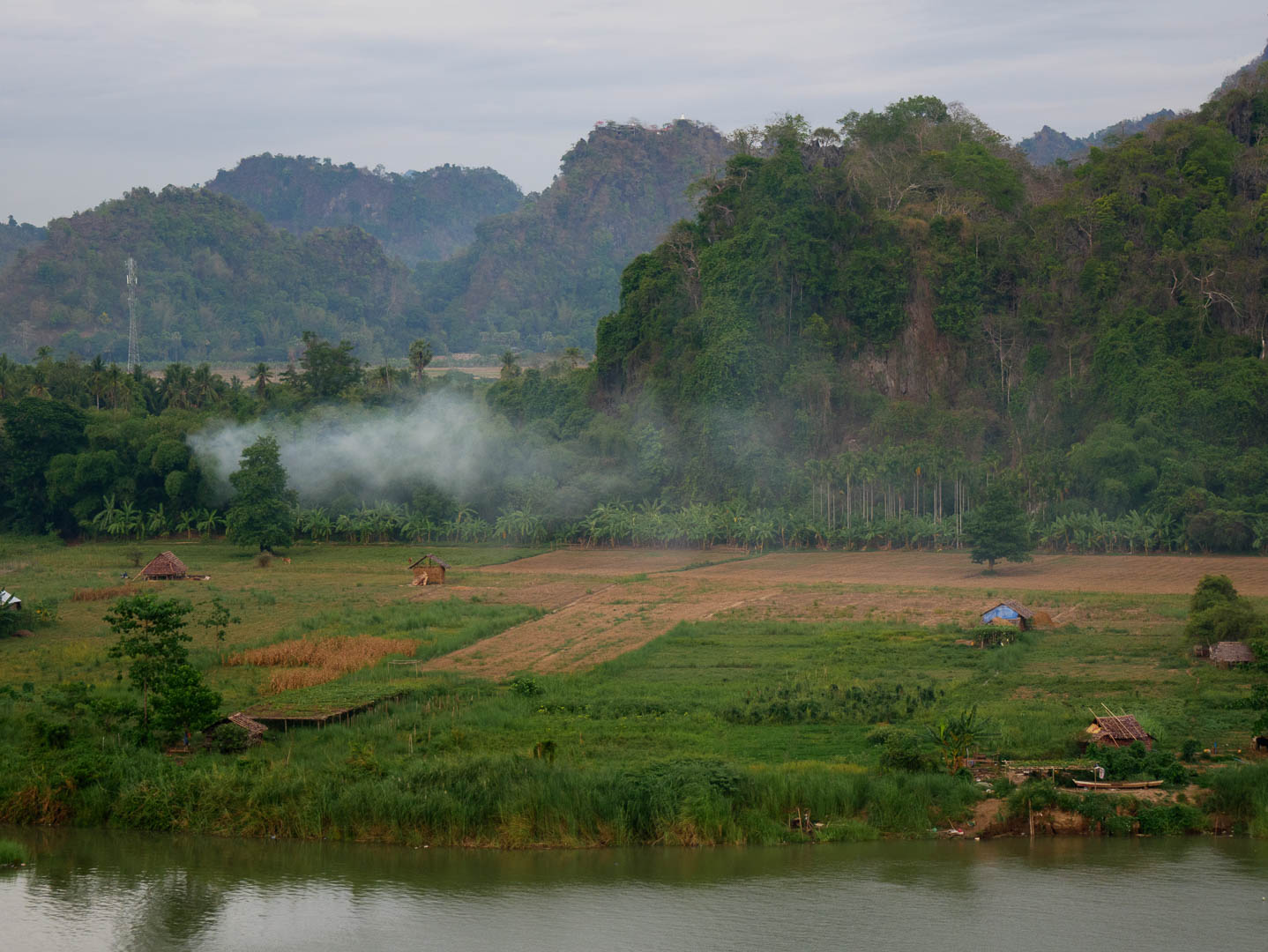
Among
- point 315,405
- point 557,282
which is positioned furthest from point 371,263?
point 315,405

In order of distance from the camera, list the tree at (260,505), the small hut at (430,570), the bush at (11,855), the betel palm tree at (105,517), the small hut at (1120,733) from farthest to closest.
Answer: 1. the betel palm tree at (105,517)
2. the tree at (260,505)
3. the small hut at (430,570)
4. the small hut at (1120,733)
5. the bush at (11,855)

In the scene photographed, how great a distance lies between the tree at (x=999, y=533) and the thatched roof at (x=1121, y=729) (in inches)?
979

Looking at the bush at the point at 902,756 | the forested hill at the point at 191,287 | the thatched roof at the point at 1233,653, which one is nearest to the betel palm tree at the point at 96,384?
the forested hill at the point at 191,287

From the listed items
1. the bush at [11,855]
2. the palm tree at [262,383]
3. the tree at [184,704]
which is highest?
the palm tree at [262,383]

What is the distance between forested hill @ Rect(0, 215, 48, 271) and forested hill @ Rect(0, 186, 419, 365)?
41.6 m

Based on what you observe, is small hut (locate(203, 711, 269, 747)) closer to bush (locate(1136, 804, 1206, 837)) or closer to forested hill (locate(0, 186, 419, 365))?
bush (locate(1136, 804, 1206, 837))

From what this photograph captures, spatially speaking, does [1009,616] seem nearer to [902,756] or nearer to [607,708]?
[607,708]

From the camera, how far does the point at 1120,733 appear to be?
21469 mm

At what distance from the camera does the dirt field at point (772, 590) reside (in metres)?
33.7

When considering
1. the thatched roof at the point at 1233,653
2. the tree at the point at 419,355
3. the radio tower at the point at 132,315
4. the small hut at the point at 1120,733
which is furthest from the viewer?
the radio tower at the point at 132,315

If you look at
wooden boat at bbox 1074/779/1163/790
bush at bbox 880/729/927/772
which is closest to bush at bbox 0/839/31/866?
bush at bbox 880/729/927/772

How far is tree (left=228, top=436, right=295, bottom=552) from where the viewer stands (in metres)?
54.0

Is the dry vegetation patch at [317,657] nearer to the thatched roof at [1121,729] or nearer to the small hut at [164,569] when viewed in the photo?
the thatched roof at [1121,729]

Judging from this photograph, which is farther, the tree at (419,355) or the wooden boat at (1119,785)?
the tree at (419,355)
